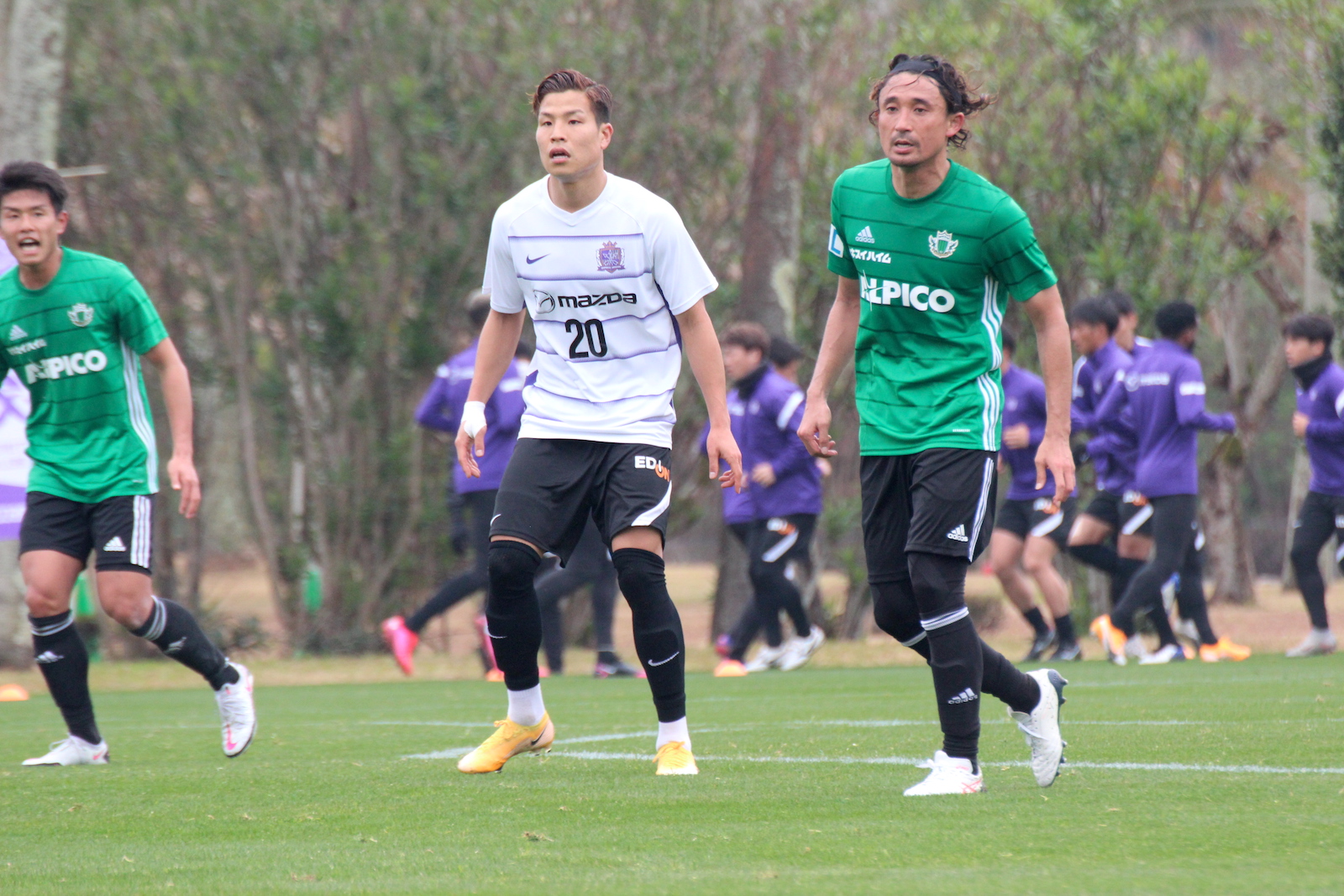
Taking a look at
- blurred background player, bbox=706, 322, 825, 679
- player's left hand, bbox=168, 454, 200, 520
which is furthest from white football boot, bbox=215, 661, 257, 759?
blurred background player, bbox=706, 322, 825, 679

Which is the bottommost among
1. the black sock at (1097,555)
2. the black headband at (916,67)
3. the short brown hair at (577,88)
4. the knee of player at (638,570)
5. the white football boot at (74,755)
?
the black sock at (1097,555)

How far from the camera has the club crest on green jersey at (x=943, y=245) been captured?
16.2 ft

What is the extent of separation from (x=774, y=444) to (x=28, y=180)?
6.27m

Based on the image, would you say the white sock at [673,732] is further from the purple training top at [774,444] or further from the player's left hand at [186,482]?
the purple training top at [774,444]

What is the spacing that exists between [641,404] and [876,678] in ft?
17.1

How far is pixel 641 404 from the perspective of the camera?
5.61 meters

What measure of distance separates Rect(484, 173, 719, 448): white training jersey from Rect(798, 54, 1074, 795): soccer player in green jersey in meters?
0.71

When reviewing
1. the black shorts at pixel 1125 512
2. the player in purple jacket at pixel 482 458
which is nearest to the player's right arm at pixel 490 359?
the player in purple jacket at pixel 482 458

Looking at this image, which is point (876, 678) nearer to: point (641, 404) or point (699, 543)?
point (641, 404)

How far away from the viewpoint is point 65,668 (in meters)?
6.41

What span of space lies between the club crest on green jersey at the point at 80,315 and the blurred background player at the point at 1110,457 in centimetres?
658

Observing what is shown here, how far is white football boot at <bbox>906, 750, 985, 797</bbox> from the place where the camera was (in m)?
4.80

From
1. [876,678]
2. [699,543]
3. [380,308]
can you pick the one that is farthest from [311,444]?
[699,543]

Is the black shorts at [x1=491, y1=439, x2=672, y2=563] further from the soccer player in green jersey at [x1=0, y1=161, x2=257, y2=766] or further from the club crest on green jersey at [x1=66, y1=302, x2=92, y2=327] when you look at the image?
the club crest on green jersey at [x1=66, y1=302, x2=92, y2=327]
